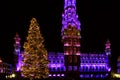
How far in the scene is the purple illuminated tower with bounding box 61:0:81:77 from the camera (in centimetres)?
9469

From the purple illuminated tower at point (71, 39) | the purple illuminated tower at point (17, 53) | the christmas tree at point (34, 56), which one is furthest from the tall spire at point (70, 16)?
the christmas tree at point (34, 56)

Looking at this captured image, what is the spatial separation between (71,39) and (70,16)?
664 cm

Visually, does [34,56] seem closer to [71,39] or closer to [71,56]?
[71,39]

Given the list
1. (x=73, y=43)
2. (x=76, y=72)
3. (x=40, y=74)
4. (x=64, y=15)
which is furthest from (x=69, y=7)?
(x=40, y=74)

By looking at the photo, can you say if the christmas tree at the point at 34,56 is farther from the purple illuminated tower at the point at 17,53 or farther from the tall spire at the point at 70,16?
the tall spire at the point at 70,16

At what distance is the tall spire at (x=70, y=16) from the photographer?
312ft

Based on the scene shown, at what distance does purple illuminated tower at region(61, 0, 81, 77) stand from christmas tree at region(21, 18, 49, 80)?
52811 mm

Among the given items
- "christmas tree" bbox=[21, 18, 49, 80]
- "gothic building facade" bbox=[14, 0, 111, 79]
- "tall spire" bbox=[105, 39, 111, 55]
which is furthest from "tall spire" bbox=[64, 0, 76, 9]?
"christmas tree" bbox=[21, 18, 49, 80]

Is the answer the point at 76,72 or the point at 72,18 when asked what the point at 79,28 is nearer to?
the point at 72,18

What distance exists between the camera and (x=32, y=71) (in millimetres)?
41594

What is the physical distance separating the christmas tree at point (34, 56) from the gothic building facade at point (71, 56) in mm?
49555

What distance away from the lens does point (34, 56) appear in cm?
4106

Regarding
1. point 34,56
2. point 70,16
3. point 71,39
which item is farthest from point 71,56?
point 34,56

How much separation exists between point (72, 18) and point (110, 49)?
685 inches
